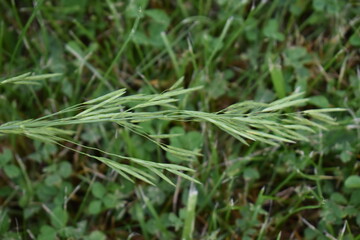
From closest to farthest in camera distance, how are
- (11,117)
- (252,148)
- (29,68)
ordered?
(252,148), (11,117), (29,68)

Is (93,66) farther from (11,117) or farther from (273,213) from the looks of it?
(273,213)

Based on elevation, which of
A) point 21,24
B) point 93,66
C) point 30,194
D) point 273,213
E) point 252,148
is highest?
Answer: point 21,24

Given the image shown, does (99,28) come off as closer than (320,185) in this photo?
No

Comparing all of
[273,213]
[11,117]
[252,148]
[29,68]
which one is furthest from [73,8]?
[273,213]

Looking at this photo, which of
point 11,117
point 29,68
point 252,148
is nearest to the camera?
point 252,148

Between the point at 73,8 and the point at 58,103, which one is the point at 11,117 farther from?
the point at 73,8

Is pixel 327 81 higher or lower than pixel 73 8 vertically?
lower

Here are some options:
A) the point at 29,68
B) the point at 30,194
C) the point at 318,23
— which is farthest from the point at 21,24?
the point at 318,23
